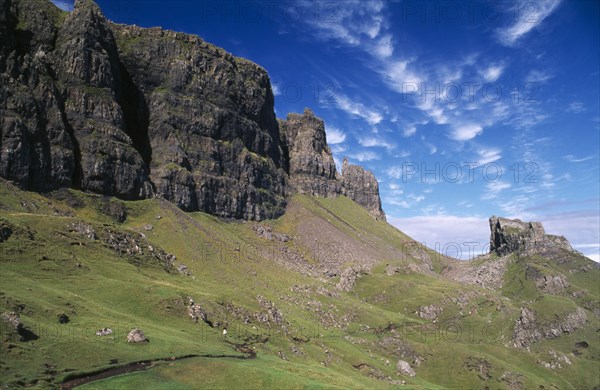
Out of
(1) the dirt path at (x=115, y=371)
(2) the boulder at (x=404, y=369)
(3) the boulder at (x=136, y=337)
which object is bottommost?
(2) the boulder at (x=404, y=369)

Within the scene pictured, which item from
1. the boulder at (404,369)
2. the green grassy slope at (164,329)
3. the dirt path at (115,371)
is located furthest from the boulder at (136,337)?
the boulder at (404,369)

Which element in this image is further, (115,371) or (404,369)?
(404,369)

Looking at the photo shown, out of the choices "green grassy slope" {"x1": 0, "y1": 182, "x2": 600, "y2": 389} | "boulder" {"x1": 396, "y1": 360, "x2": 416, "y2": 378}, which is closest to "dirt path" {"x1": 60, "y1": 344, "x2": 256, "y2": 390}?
"green grassy slope" {"x1": 0, "y1": 182, "x2": 600, "y2": 389}

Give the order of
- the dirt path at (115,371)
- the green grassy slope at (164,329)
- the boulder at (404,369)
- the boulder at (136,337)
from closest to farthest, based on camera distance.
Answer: the dirt path at (115,371) < the green grassy slope at (164,329) < the boulder at (136,337) < the boulder at (404,369)

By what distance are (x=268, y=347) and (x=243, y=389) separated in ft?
133

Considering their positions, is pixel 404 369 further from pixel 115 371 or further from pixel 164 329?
pixel 115 371

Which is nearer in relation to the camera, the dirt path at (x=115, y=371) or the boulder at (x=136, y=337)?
the dirt path at (x=115, y=371)

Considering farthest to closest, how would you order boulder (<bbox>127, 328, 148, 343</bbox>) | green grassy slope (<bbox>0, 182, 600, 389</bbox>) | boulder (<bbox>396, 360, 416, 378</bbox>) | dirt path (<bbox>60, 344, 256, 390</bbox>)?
boulder (<bbox>396, 360, 416, 378</bbox>)
boulder (<bbox>127, 328, 148, 343</bbox>)
green grassy slope (<bbox>0, 182, 600, 389</bbox>)
dirt path (<bbox>60, 344, 256, 390</bbox>)

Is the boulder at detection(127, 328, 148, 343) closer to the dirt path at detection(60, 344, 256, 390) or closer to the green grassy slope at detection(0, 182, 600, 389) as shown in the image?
the green grassy slope at detection(0, 182, 600, 389)

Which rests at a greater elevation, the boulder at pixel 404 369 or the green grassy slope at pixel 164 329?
the green grassy slope at pixel 164 329

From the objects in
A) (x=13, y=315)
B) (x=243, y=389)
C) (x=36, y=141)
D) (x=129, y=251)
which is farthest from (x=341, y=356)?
(x=36, y=141)

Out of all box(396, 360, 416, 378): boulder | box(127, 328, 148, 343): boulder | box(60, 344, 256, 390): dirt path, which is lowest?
box(396, 360, 416, 378): boulder

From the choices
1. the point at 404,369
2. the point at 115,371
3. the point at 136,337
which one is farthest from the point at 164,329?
the point at 404,369

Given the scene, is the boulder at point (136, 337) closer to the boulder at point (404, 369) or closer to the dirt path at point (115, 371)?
the dirt path at point (115, 371)
